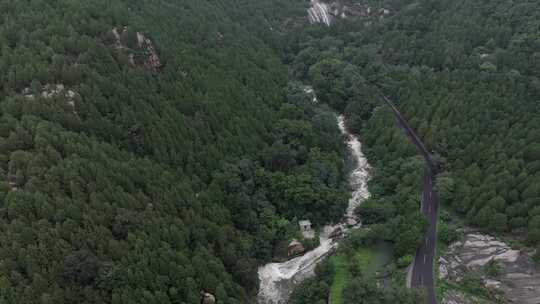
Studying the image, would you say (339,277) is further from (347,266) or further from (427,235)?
(427,235)

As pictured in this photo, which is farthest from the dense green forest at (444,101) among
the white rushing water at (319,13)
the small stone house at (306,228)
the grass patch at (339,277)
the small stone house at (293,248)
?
the white rushing water at (319,13)

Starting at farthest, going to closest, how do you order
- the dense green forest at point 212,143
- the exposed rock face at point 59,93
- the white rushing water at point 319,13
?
1. the white rushing water at point 319,13
2. the exposed rock face at point 59,93
3. the dense green forest at point 212,143

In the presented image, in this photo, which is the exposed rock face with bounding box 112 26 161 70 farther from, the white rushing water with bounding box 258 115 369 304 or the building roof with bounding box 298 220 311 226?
the white rushing water with bounding box 258 115 369 304

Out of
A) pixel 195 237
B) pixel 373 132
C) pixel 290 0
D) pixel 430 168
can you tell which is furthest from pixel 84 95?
pixel 290 0

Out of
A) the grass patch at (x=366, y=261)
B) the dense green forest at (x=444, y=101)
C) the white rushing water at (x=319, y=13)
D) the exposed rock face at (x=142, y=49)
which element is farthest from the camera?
the white rushing water at (x=319, y=13)

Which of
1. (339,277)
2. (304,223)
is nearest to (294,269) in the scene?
(339,277)

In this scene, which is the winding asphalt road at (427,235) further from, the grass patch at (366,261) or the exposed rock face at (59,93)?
the exposed rock face at (59,93)

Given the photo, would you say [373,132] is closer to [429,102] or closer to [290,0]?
[429,102]
